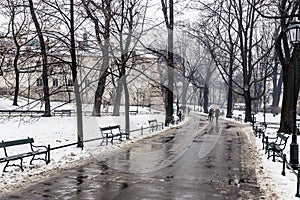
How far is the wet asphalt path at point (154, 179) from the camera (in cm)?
916

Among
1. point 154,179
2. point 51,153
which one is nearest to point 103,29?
point 51,153

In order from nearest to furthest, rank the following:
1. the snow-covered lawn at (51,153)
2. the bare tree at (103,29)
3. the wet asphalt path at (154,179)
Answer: the wet asphalt path at (154,179) < the snow-covered lawn at (51,153) < the bare tree at (103,29)

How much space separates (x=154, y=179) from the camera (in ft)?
36.0

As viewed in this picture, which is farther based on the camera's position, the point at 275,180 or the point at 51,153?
the point at 51,153

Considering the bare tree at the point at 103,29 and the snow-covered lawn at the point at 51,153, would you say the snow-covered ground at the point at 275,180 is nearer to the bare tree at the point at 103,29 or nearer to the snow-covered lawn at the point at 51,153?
the snow-covered lawn at the point at 51,153

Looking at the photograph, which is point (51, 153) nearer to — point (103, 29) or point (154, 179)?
point (154, 179)

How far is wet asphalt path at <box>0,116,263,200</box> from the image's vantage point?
9.16 m

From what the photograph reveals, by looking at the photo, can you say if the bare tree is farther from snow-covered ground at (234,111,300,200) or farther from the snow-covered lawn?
snow-covered ground at (234,111,300,200)

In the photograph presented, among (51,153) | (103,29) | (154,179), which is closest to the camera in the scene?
(154,179)

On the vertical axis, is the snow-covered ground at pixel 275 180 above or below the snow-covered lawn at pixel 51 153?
below

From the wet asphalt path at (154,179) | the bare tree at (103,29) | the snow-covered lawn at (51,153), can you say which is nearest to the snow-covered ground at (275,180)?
the wet asphalt path at (154,179)

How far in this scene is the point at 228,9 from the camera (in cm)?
4031

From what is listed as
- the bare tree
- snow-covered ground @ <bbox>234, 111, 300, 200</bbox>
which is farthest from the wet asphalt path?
the bare tree

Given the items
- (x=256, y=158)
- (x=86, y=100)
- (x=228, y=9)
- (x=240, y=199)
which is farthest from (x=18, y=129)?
(x=228, y=9)
